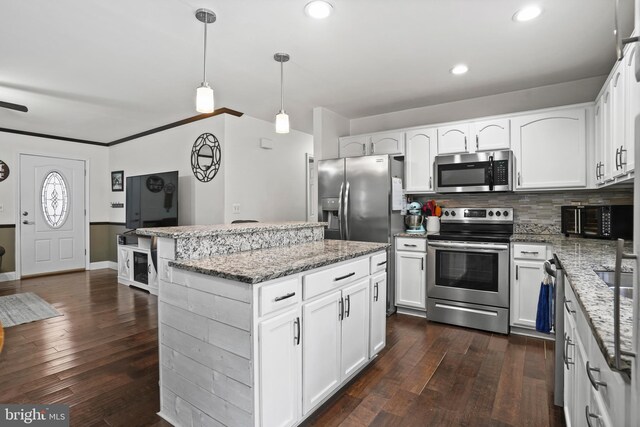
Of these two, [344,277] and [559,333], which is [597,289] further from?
[344,277]

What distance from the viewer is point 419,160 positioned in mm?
3855

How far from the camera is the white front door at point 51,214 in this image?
5.64 m

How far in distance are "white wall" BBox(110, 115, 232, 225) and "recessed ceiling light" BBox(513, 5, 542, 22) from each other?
3317 millimetres

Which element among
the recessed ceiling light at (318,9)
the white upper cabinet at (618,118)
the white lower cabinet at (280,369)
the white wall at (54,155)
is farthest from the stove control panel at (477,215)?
the white wall at (54,155)

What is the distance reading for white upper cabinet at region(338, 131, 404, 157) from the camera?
3.97m

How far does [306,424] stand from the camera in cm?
187

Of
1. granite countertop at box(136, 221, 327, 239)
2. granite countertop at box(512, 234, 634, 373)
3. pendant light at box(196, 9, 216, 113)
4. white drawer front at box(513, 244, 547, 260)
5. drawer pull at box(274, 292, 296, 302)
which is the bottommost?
drawer pull at box(274, 292, 296, 302)

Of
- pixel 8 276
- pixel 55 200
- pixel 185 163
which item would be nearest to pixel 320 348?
pixel 185 163

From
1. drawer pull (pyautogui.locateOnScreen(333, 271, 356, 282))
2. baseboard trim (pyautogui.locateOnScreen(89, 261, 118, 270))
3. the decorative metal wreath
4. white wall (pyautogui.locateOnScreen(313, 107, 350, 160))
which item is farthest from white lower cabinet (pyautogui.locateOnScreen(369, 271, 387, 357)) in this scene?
baseboard trim (pyautogui.locateOnScreen(89, 261, 118, 270))

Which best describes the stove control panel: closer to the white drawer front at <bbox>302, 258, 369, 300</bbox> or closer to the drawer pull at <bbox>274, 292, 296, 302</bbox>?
the white drawer front at <bbox>302, 258, 369, 300</bbox>

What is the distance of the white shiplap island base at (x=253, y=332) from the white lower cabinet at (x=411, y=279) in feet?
4.97

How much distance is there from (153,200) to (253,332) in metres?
4.27

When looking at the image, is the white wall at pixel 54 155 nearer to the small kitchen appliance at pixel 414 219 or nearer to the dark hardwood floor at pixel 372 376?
the dark hardwood floor at pixel 372 376

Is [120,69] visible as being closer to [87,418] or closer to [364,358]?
[87,418]
